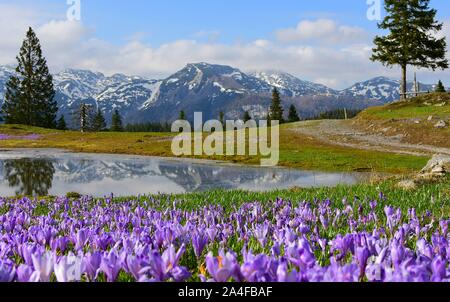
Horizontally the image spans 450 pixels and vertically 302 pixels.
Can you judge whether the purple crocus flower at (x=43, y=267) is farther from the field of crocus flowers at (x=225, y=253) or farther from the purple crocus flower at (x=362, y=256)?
the purple crocus flower at (x=362, y=256)

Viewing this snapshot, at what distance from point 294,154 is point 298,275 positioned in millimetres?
32386

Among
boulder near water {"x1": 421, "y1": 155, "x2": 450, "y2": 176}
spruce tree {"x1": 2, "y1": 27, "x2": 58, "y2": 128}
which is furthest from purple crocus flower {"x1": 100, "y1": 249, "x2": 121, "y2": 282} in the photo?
spruce tree {"x1": 2, "y1": 27, "x2": 58, "y2": 128}

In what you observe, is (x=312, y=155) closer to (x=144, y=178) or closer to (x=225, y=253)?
(x=144, y=178)

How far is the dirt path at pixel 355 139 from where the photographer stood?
108 feet

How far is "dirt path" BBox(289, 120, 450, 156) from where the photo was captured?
33.0 metres

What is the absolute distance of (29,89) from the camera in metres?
91.6

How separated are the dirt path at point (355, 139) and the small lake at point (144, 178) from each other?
11413mm

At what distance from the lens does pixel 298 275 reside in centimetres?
178

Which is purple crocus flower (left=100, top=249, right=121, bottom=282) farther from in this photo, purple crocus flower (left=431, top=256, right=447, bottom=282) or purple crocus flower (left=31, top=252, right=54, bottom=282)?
purple crocus flower (left=431, top=256, right=447, bottom=282)

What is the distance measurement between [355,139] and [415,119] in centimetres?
587

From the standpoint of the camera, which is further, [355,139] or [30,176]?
[355,139]

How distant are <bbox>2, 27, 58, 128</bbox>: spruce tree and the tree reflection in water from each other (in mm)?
64596

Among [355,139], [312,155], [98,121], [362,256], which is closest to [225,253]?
[362,256]
